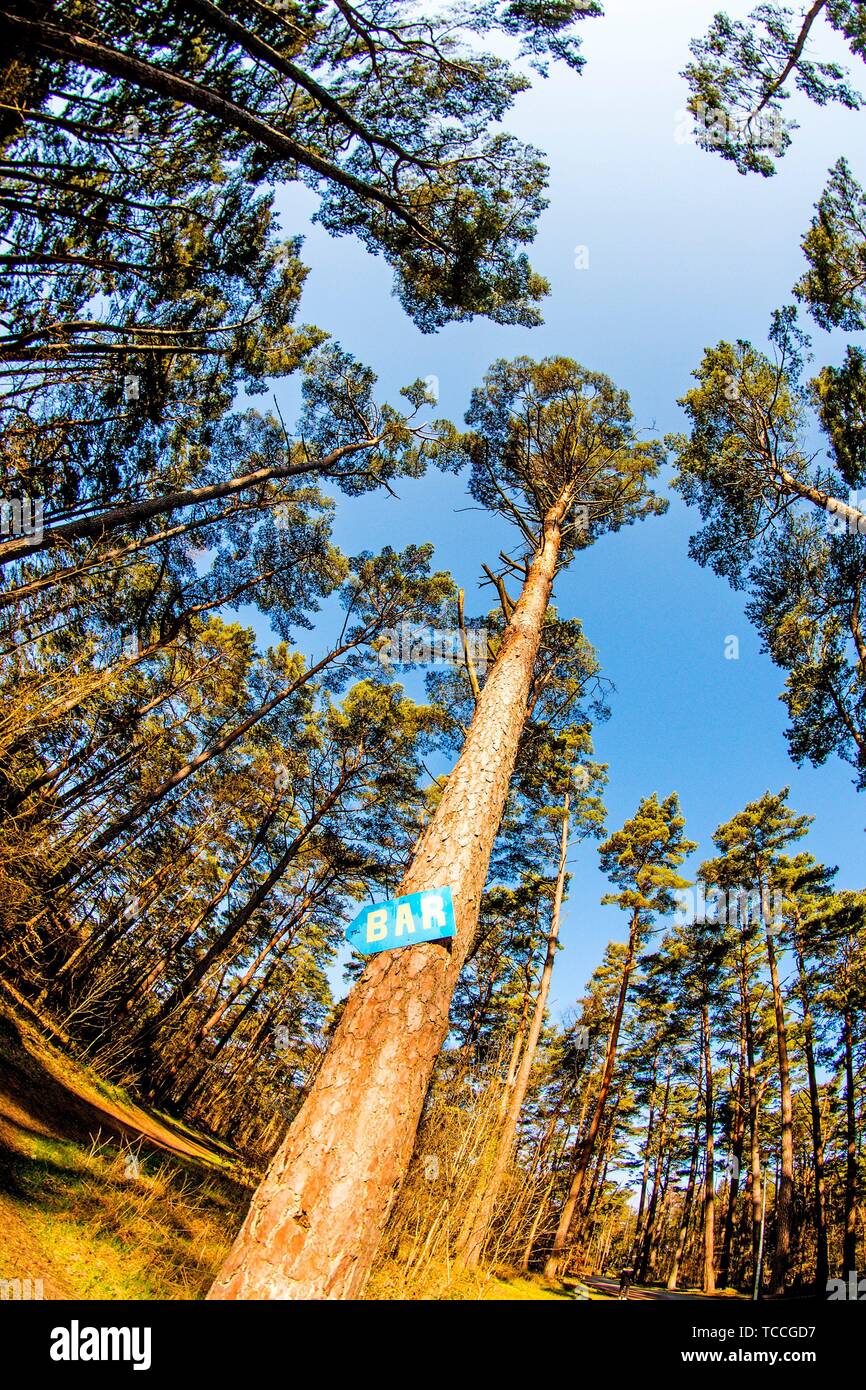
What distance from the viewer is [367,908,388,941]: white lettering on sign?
7.88 feet

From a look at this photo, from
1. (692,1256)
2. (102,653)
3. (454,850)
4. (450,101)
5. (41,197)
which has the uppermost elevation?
(450,101)

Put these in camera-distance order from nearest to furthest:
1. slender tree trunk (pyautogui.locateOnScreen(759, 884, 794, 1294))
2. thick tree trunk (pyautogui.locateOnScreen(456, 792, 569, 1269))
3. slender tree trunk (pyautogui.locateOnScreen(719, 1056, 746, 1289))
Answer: thick tree trunk (pyautogui.locateOnScreen(456, 792, 569, 1269))
slender tree trunk (pyautogui.locateOnScreen(759, 884, 794, 1294))
slender tree trunk (pyautogui.locateOnScreen(719, 1056, 746, 1289))

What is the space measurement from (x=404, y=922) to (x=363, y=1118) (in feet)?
2.33

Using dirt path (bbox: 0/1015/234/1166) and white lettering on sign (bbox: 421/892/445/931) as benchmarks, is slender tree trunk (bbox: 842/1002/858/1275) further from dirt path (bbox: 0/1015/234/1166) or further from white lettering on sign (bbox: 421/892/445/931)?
white lettering on sign (bbox: 421/892/445/931)

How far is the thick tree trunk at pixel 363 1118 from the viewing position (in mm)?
1696

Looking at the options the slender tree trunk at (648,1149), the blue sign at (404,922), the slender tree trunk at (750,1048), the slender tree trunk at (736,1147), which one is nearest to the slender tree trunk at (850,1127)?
the slender tree trunk at (750,1048)

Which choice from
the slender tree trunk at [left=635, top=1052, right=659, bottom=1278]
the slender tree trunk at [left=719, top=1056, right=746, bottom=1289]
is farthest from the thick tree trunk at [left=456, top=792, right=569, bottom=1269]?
the slender tree trunk at [left=635, top=1052, right=659, bottom=1278]

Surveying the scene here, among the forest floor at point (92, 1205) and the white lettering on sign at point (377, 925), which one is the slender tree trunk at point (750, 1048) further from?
the white lettering on sign at point (377, 925)

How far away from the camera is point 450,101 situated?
5.57 m

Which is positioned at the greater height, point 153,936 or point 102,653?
point 102,653
